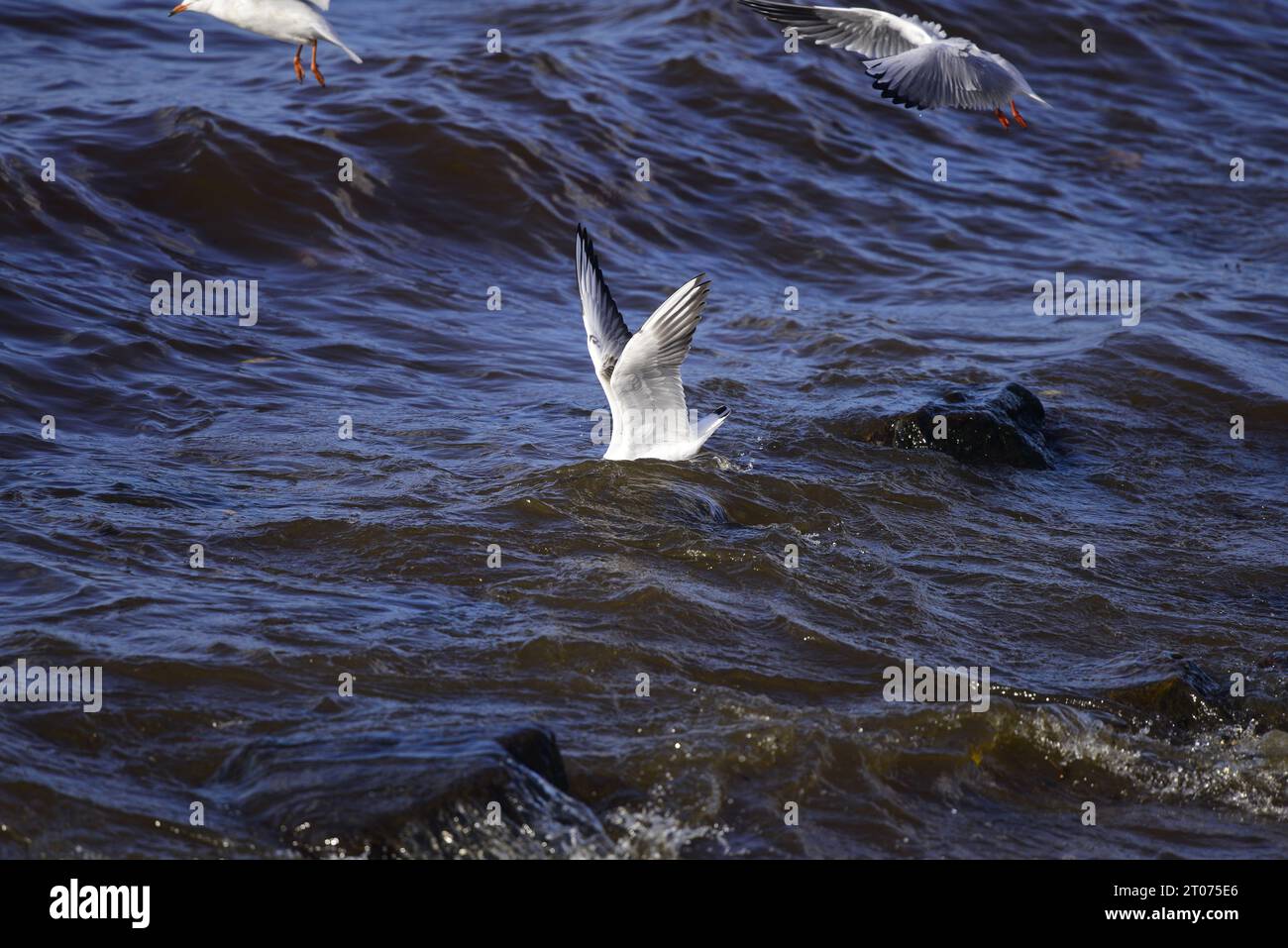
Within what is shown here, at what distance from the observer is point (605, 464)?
23.1 ft

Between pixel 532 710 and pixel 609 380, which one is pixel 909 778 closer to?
pixel 532 710

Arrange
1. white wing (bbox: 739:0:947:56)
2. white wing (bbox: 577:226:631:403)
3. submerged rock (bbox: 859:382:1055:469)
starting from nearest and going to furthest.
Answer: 1. white wing (bbox: 577:226:631:403)
2. submerged rock (bbox: 859:382:1055:469)
3. white wing (bbox: 739:0:947:56)

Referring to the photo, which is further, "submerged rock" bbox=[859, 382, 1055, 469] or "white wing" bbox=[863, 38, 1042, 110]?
"submerged rock" bbox=[859, 382, 1055, 469]

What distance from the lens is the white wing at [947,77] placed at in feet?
24.0

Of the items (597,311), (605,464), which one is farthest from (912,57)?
(605,464)

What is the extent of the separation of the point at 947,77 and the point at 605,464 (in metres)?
2.77

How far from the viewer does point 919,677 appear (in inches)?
206

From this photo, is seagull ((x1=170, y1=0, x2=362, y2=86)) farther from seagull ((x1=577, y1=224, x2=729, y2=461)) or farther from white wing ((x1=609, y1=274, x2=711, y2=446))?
white wing ((x1=609, y1=274, x2=711, y2=446))

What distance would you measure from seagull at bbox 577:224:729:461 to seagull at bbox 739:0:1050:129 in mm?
1652

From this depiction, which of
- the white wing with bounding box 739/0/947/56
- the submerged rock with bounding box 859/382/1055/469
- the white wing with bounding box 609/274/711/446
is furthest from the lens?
the white wing with bounding box 739/0/947/56

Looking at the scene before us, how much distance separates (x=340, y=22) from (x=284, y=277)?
5.64 metres

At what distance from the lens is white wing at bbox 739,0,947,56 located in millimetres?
7871

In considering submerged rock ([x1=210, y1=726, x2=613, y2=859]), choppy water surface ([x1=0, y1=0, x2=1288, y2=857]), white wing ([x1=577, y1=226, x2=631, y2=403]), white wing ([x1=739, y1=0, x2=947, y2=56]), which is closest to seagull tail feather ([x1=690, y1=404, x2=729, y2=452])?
choppy water surface ([x1=0, y1=0, x2=1288, y2=857])

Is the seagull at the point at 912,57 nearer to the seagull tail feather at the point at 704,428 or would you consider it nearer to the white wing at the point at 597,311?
the white wing at the point at 597,311
